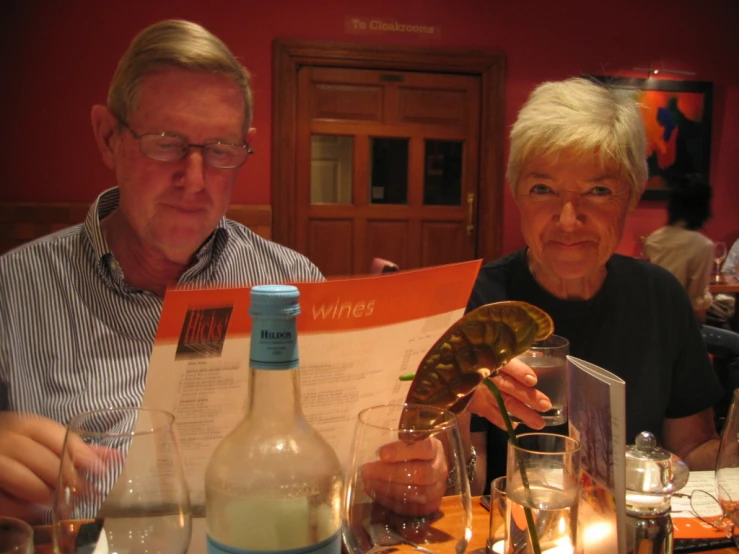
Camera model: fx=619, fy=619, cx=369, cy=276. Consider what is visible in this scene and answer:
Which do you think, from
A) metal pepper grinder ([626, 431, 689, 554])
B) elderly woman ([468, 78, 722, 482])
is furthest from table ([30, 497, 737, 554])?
elderly woman ([468, 78, 722, 482])

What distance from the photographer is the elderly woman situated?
4.21 feet

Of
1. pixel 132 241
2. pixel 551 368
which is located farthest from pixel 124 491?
pixel 132 241

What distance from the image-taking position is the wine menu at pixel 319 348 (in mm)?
576

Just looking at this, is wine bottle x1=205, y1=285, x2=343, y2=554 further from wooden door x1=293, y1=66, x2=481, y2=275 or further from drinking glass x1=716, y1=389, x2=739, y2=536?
wooden door x1=293, y1=66, x2=481, y2=275

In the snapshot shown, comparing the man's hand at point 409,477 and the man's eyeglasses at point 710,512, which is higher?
the man's hand at point 409,477

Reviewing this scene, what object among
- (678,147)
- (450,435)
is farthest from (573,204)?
(678,147)

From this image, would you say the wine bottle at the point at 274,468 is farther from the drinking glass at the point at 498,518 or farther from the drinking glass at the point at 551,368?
the drinking glass at the point at 551,368

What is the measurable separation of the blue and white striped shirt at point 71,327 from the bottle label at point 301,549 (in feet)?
2.16

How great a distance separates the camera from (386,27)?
4.03 metres

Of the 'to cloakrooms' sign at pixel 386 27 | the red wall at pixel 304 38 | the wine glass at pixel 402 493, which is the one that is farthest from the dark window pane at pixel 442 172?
the wine glass at pixel 402 493

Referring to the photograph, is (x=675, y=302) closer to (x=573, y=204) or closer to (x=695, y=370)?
(x=695, y=370)

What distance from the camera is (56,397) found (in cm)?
105

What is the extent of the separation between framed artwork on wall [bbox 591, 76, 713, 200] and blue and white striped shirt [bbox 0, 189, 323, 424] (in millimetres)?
4134

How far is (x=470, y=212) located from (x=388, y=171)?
642mm
